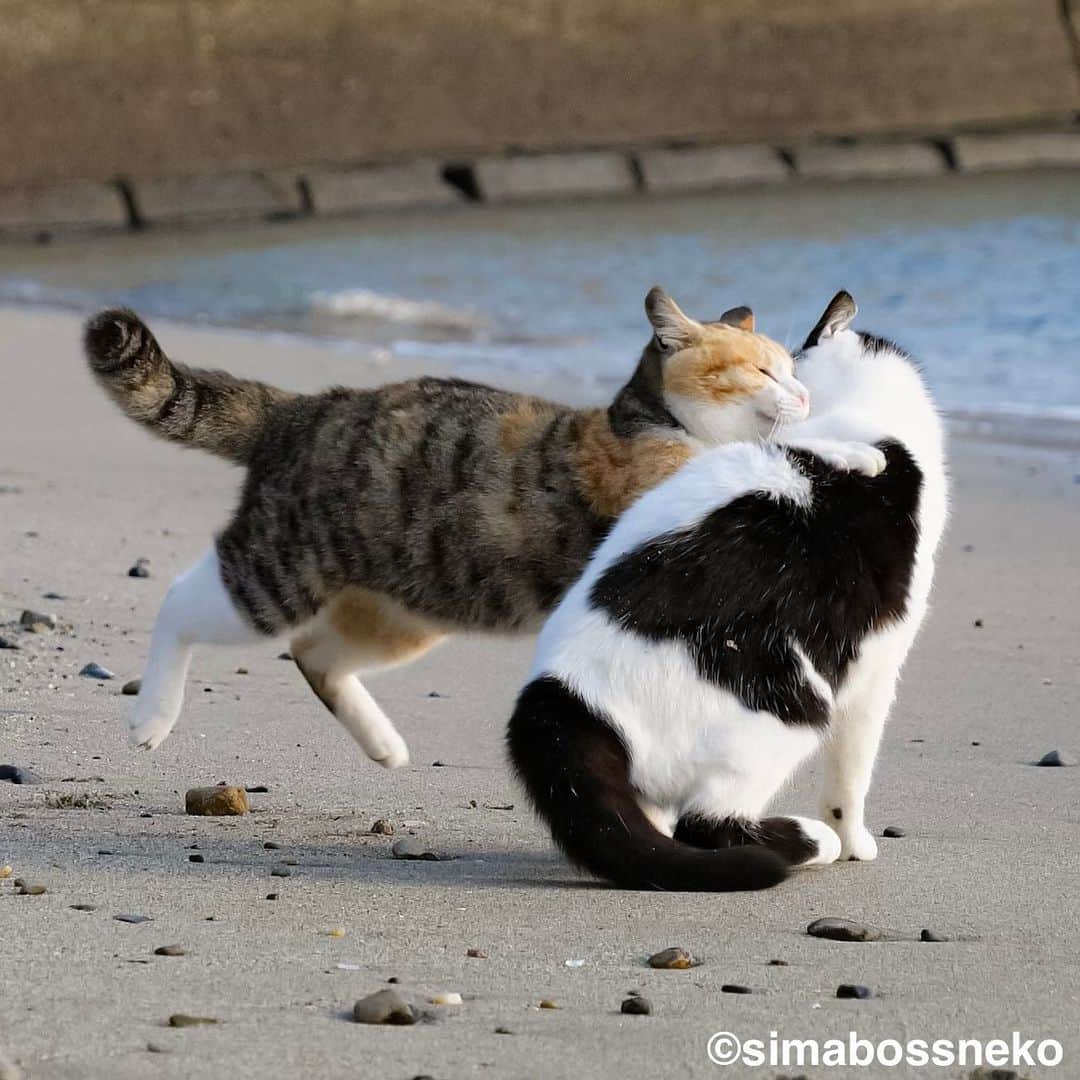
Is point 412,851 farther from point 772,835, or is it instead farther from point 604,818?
point 772,835

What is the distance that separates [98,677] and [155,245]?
14260 mm

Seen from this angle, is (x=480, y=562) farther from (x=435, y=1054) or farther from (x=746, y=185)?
(x=746, y=185)

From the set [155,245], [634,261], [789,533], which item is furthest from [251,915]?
[155,245]

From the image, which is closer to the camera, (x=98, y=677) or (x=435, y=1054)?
(x=435, y=1054)

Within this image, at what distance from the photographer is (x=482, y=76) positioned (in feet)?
77.3

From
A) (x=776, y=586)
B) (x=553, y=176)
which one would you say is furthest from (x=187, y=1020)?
(x=553, y=176)

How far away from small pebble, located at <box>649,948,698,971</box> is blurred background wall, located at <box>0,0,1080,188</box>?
791 inches

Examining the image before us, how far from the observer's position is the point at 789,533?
3113 millimetres

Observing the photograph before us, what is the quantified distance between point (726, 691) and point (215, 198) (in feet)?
59.5

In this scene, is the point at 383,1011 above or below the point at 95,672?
below

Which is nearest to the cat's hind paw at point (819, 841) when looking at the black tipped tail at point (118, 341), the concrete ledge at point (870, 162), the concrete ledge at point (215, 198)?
the black tipped tail at point (118, 341)

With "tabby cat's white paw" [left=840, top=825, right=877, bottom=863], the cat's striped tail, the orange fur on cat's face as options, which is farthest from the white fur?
the cat's striped tail

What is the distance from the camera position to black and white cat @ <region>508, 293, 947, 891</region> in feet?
9.84

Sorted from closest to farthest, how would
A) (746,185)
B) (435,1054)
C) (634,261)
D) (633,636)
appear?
1. (435,1054)
2. (633,636)
3. (634,261)
4. (746,185)
